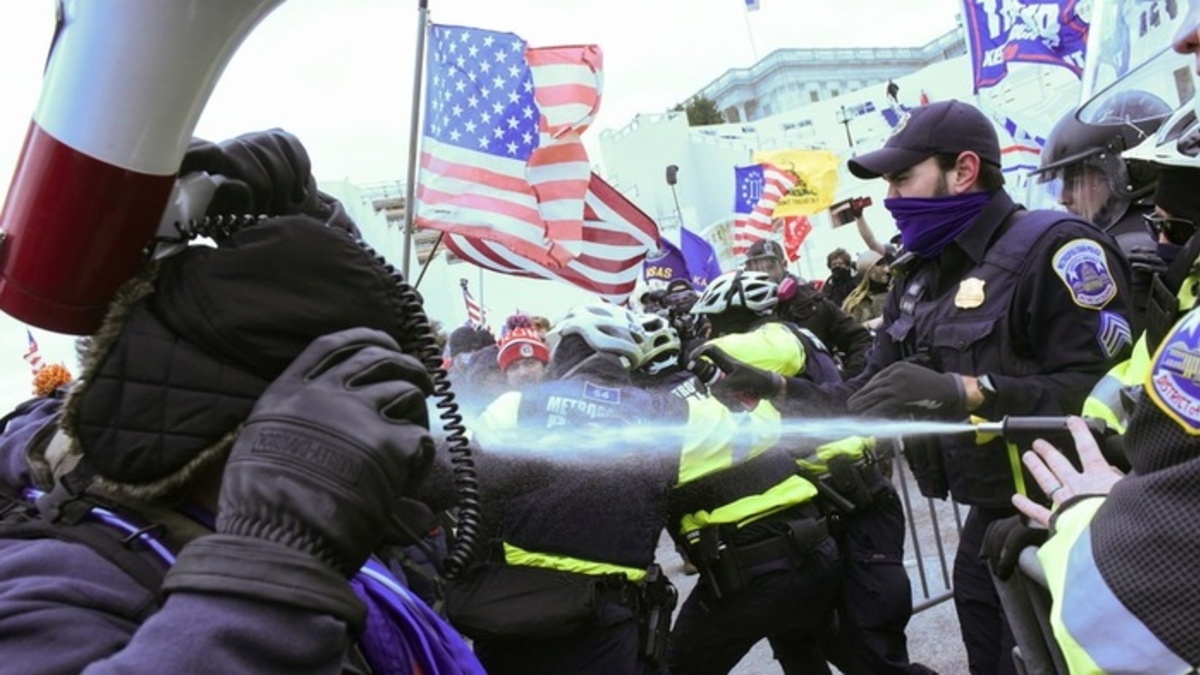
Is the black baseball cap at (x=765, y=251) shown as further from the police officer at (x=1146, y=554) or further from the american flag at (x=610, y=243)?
the police officer at (x=1146, y=554)

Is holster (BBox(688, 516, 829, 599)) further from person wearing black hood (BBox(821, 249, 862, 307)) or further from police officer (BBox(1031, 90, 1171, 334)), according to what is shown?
person wearing black hood (BBox(821, 249, 862, 307))

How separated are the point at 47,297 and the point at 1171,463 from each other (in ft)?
5.55

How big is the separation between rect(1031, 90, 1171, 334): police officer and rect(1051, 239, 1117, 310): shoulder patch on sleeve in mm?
284

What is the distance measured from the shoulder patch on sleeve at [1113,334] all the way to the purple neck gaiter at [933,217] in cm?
61

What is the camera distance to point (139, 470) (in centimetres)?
130

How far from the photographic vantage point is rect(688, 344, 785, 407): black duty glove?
4.53m

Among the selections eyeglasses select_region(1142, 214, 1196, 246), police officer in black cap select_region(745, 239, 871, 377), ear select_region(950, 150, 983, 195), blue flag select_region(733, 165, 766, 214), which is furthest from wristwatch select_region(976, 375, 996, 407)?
blue flag select_region(733, 165, 766, 214)

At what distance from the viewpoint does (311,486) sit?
1.15 m

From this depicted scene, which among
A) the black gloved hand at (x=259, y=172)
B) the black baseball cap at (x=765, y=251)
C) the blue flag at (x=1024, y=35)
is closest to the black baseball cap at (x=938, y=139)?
the black gloved hand at (x=259, y=172)

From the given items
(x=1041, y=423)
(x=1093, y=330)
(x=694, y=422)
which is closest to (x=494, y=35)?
(x=694, y=422)

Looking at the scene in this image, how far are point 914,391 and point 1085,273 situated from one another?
0.71 metres

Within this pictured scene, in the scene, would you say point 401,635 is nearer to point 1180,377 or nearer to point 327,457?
Answer: point 327,457

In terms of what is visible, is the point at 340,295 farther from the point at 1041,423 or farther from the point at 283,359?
the point at 1041,423

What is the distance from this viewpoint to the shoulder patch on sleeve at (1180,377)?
4.87 ft
